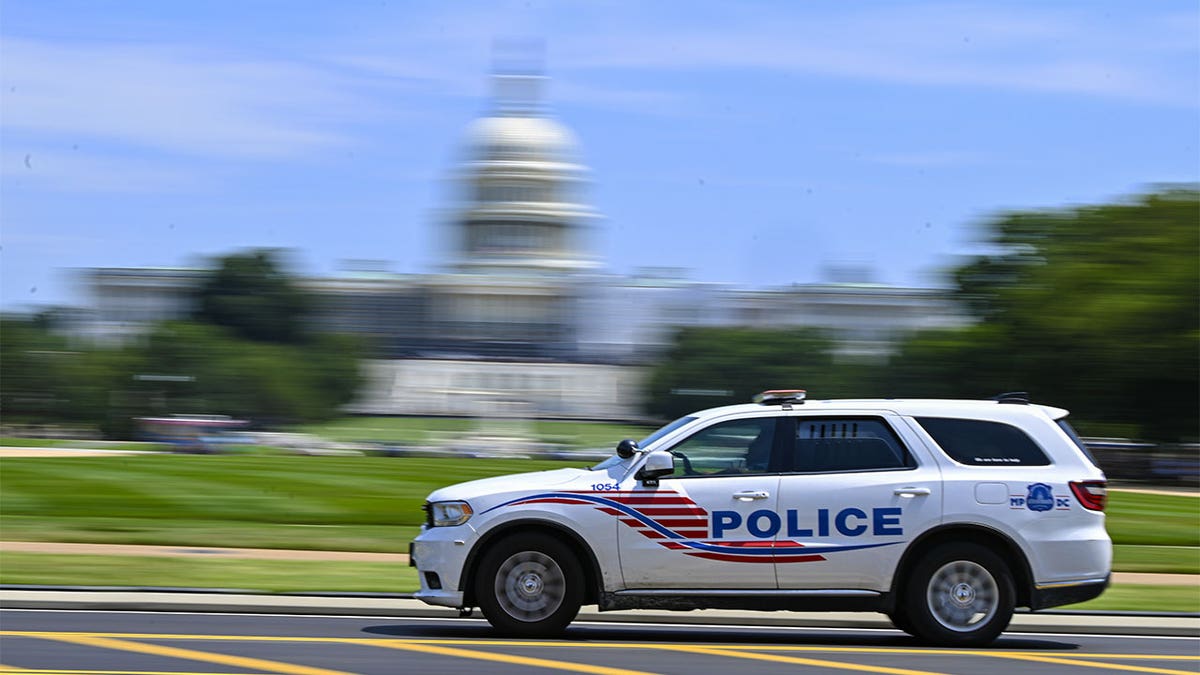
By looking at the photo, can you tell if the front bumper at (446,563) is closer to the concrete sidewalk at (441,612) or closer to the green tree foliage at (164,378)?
the concrete sidewalk at (441,612)

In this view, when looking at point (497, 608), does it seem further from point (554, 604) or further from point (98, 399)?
point (98, 399)

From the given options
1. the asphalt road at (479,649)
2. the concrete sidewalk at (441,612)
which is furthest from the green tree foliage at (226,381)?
the asphalt road at (479,649)

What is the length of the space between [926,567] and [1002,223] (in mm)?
65868

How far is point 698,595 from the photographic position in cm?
1181

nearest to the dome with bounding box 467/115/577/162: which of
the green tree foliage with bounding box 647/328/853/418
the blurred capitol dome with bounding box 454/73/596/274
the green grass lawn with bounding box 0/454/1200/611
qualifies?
the blurred capitol dome with bounding box 454/73/596/274

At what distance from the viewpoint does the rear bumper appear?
38.8 ft

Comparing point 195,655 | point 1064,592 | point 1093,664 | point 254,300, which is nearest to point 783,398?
point 1064,592

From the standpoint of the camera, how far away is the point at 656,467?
1179 centimetres

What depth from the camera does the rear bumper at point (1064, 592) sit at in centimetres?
1184

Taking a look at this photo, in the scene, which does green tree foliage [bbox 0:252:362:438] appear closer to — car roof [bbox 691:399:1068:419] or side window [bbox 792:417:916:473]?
car roof [bbox 691:399:1068:419]

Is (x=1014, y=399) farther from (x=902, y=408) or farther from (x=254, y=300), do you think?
(x=254, y=300)

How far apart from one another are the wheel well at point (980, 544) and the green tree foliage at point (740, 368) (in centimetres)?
7796

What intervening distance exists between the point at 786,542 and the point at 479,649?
223 cm

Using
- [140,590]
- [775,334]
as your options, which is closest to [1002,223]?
[775,334]
